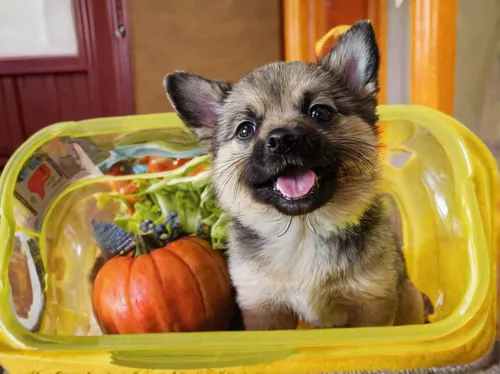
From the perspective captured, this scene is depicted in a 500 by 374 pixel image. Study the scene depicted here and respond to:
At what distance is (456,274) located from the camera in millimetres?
1433

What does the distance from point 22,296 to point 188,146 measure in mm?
753

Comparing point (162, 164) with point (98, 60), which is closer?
point (162, 164)

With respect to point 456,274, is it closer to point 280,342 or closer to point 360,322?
point 360,322

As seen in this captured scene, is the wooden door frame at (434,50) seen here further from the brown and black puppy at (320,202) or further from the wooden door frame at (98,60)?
the wooden door frame at (98,60)

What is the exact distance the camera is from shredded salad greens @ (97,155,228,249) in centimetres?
179

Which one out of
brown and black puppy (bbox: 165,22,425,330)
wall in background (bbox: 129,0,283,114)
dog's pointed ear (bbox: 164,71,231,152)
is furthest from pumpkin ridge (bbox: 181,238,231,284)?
wall in background (bbox: 129,0,283,114)

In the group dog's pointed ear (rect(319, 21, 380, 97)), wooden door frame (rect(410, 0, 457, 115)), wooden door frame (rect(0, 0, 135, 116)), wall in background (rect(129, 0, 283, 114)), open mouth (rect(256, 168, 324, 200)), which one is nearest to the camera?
open mouth (rect(256, 168, 324, 200))

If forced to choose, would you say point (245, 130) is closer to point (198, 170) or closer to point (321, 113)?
point (321, 113)

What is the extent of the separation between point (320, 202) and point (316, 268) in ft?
0.72

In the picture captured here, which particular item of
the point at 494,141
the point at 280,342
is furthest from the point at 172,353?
the point at 494,141

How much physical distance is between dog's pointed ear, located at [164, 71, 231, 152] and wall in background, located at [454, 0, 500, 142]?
1.15 meters

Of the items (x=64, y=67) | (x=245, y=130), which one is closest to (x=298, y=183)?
(x=245, y=130)

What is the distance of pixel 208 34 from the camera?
3.48 metres

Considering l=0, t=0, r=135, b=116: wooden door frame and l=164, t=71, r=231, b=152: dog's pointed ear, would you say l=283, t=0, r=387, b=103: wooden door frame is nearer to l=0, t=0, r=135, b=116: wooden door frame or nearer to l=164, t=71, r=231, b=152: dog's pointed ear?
l=164, t=71, r=231, b=152: dog's pointed ear
